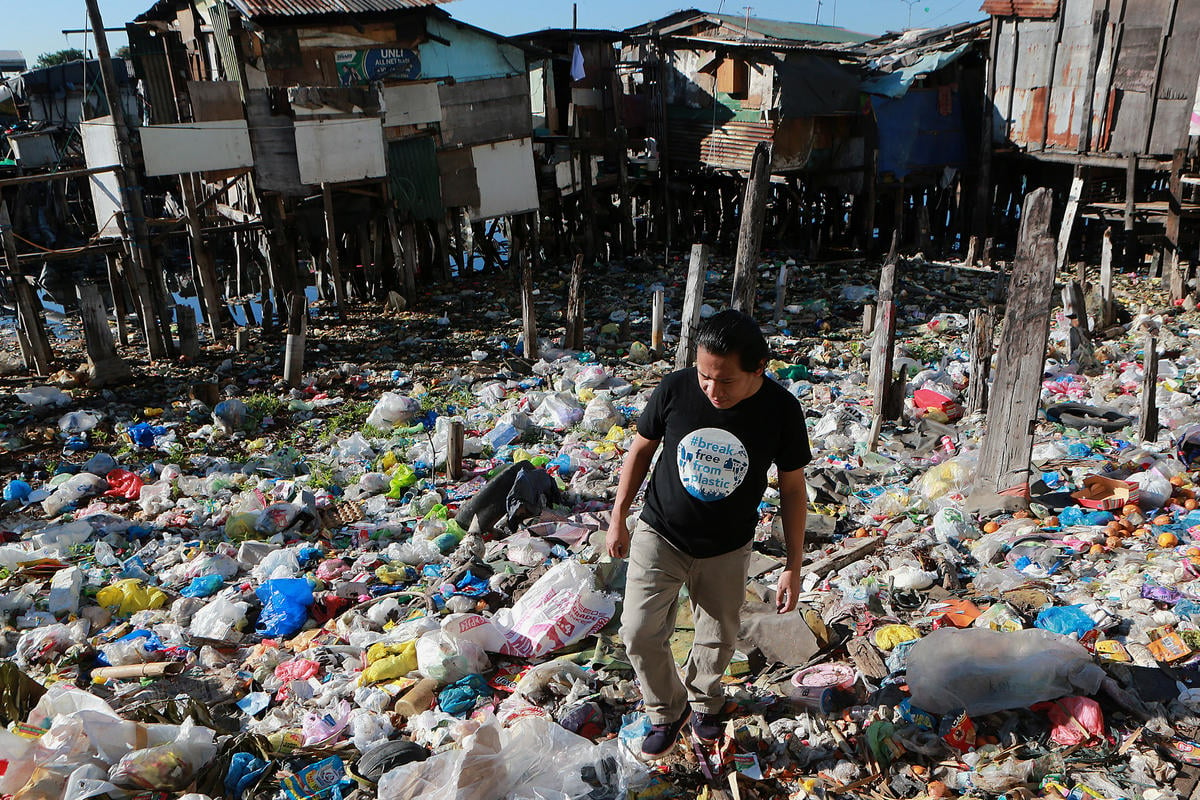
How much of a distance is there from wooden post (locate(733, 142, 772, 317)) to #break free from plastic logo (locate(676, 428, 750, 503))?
18.5 ft

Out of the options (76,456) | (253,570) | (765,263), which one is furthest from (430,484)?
(765,263)

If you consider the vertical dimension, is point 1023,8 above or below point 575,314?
above

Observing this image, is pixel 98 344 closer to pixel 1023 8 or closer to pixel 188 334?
pixel 188 334

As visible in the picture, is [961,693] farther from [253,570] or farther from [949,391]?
[949,391]

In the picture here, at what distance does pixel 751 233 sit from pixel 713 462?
6.09 meters

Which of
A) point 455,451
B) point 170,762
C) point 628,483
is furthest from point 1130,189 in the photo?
point 170,762

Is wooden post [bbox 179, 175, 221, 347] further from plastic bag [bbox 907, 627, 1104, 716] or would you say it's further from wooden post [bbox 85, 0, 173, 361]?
plastic bag [bbox 907, 627, 1104, 716]

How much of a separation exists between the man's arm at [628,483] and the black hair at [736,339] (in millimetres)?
468

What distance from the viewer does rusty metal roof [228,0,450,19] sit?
39.4 ft

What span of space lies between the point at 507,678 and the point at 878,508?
293 centimetres

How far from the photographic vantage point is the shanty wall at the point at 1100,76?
1349 cm

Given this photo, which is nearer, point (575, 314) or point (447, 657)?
point (447, 657)

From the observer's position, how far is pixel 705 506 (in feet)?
9.48

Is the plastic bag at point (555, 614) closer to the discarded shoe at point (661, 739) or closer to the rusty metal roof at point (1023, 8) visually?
the discarded shoe at point (661, 739)
